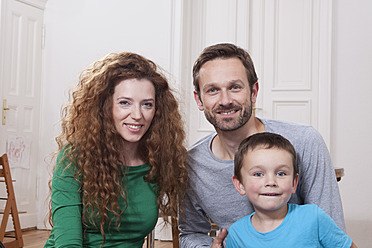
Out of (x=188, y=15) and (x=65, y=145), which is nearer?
(x=65, y=145)

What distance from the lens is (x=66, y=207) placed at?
64.4 inches

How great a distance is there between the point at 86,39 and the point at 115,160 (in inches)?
133

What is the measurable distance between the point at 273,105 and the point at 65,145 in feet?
10.1

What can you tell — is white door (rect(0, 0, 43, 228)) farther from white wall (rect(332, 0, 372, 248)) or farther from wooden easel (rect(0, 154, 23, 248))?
white wall (rect(332, 0, 372, 248))

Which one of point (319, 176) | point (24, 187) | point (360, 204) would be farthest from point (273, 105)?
point (319, 176)

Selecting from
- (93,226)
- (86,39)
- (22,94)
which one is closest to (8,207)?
(22,94)

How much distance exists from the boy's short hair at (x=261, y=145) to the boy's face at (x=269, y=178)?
2cm

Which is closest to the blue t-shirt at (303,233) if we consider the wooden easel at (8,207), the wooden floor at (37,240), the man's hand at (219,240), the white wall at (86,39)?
the man's hand at (219,240)

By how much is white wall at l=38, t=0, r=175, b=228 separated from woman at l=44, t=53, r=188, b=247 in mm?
2754

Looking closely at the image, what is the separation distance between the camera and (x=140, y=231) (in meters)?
1.79

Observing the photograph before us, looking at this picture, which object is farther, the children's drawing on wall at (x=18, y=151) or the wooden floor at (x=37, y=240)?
the children's drawing on wall at (x=18, y=151)

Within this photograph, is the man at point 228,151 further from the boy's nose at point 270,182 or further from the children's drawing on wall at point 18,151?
the children's drawing on wall at point 18,151

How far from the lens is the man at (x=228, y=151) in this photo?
1659 millimetres

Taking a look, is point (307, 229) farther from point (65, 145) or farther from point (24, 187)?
point (24, 187)
